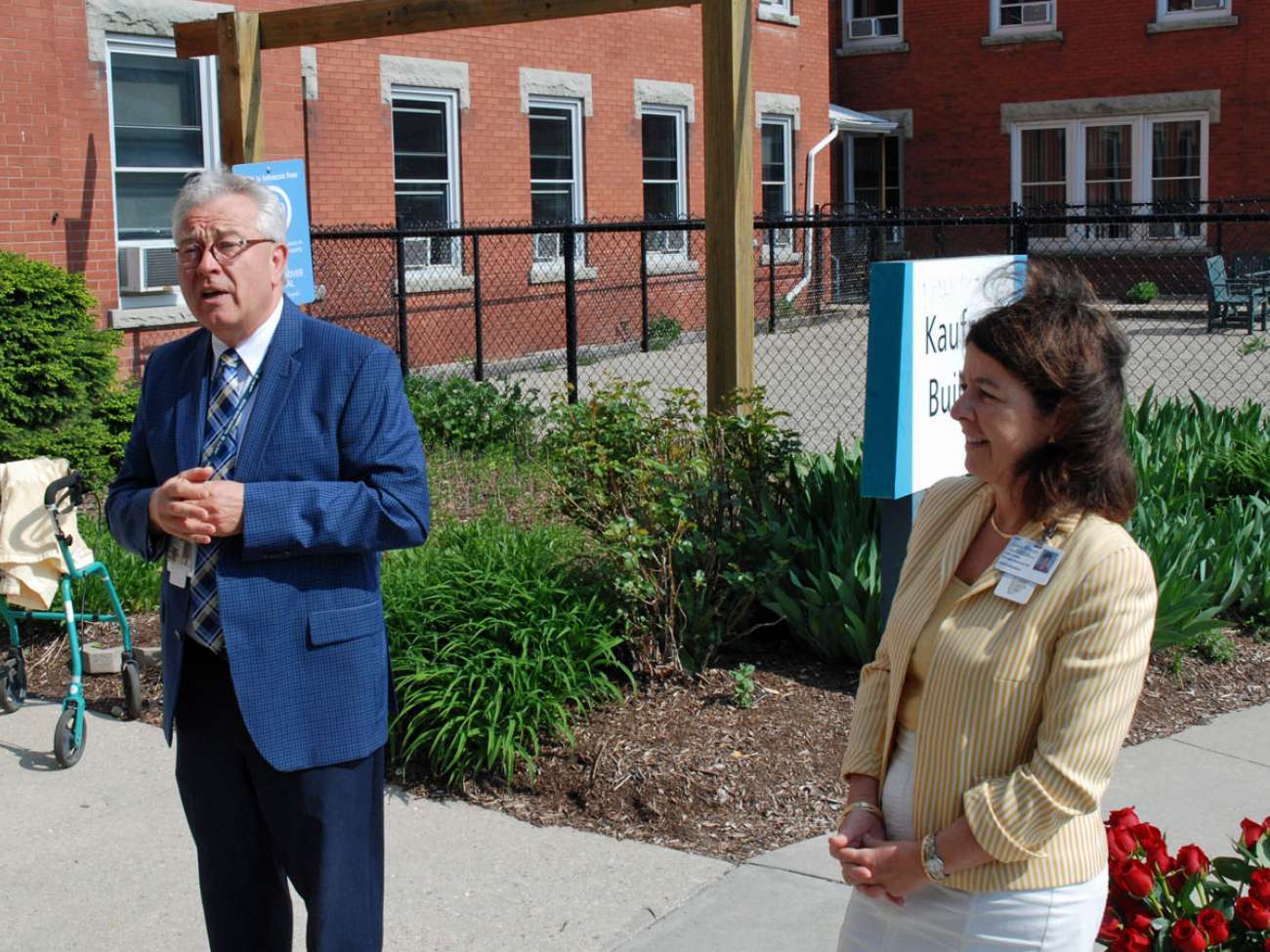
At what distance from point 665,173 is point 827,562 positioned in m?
15.3

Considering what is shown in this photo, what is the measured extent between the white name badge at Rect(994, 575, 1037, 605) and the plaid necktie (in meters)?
1.56

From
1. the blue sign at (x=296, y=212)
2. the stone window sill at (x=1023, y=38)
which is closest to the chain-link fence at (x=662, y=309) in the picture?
the blue sign at (x=296, y=212)

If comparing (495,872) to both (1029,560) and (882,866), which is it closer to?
(882,866)

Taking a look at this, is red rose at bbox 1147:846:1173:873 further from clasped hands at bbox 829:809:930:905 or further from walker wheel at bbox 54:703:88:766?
walker wheel at bbox 54:703:88:766

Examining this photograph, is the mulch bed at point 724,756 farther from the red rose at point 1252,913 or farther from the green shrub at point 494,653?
the red rose at point 1252,913

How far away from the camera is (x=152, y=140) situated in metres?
13.1

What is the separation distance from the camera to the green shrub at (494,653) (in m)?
4.95

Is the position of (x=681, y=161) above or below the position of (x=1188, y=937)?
above

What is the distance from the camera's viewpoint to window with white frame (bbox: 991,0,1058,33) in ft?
85.0

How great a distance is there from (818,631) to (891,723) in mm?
3207

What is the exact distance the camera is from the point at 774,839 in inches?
178

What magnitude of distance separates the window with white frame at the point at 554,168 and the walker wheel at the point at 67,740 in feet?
42.8

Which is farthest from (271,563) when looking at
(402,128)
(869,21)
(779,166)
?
(869,21)

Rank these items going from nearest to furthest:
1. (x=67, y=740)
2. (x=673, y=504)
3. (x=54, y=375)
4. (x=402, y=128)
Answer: (x=67, y=740), (x=673, y=504), (x=54, y=375), (x=402, y=128)
